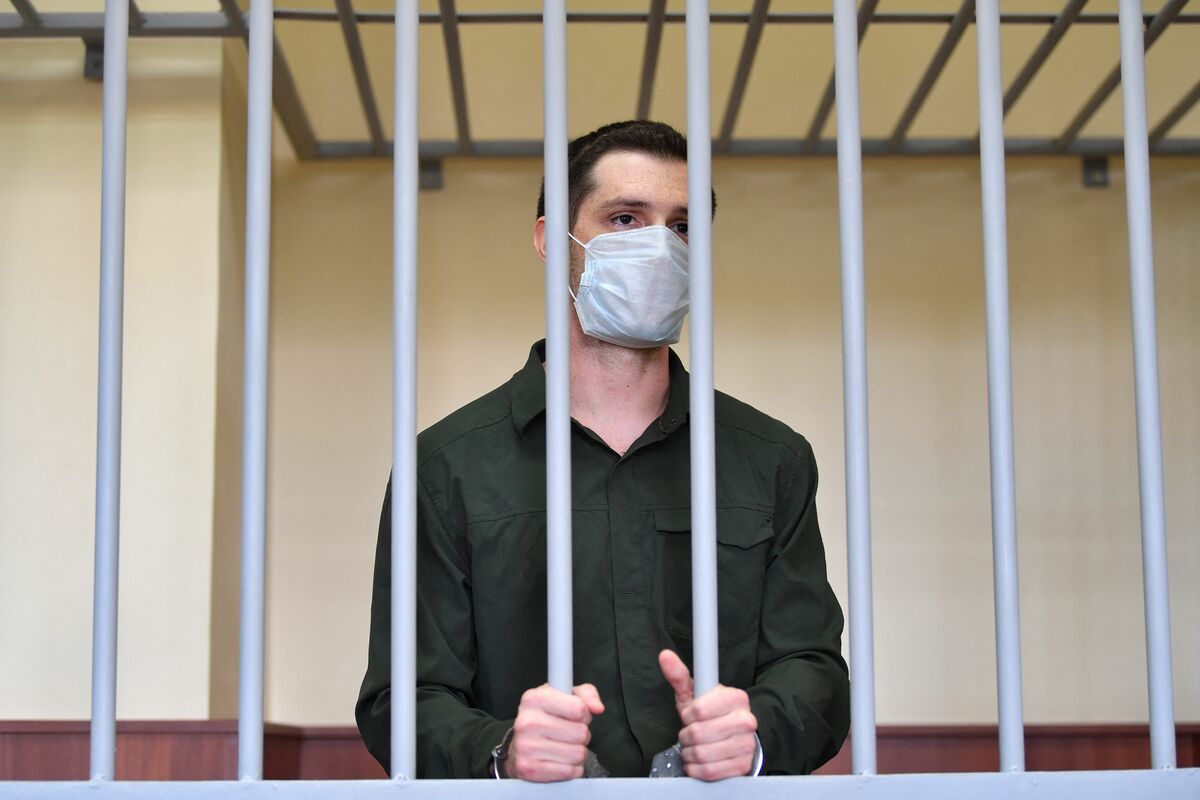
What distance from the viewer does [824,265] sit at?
394 centimetres

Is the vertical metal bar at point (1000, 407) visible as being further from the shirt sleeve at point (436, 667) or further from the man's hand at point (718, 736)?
the shirt sleeve at point (436, 667)

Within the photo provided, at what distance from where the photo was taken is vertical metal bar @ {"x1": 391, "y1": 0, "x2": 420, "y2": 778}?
1.54 metres

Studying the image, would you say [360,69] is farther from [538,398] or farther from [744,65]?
[538,398]

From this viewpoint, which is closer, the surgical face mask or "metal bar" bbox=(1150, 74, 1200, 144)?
the surgical face mask

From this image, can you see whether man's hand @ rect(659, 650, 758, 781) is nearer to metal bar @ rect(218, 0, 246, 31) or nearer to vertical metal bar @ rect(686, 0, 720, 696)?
vertical metal bar @ rect(686, 0, 720, 696)

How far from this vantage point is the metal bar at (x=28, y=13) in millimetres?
2975

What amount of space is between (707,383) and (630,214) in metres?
0.71

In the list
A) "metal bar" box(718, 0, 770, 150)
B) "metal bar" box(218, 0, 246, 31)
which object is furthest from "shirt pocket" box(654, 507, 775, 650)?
"metal bar" box(218, 0, 246, 31)

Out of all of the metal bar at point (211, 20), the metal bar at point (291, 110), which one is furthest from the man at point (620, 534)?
the metal bar at point (291, 110)

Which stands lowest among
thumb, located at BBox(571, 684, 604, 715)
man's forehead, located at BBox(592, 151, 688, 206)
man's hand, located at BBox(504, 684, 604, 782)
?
man's hand, located at BBox(504, 684, 604, 782)

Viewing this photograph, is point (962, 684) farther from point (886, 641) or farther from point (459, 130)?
point (459, 130)

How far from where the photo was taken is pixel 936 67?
3.22 m

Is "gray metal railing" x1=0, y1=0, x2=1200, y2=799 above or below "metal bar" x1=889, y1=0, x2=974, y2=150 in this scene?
below

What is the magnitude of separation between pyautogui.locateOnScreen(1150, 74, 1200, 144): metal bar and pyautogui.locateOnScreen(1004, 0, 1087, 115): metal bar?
0.40 metres
